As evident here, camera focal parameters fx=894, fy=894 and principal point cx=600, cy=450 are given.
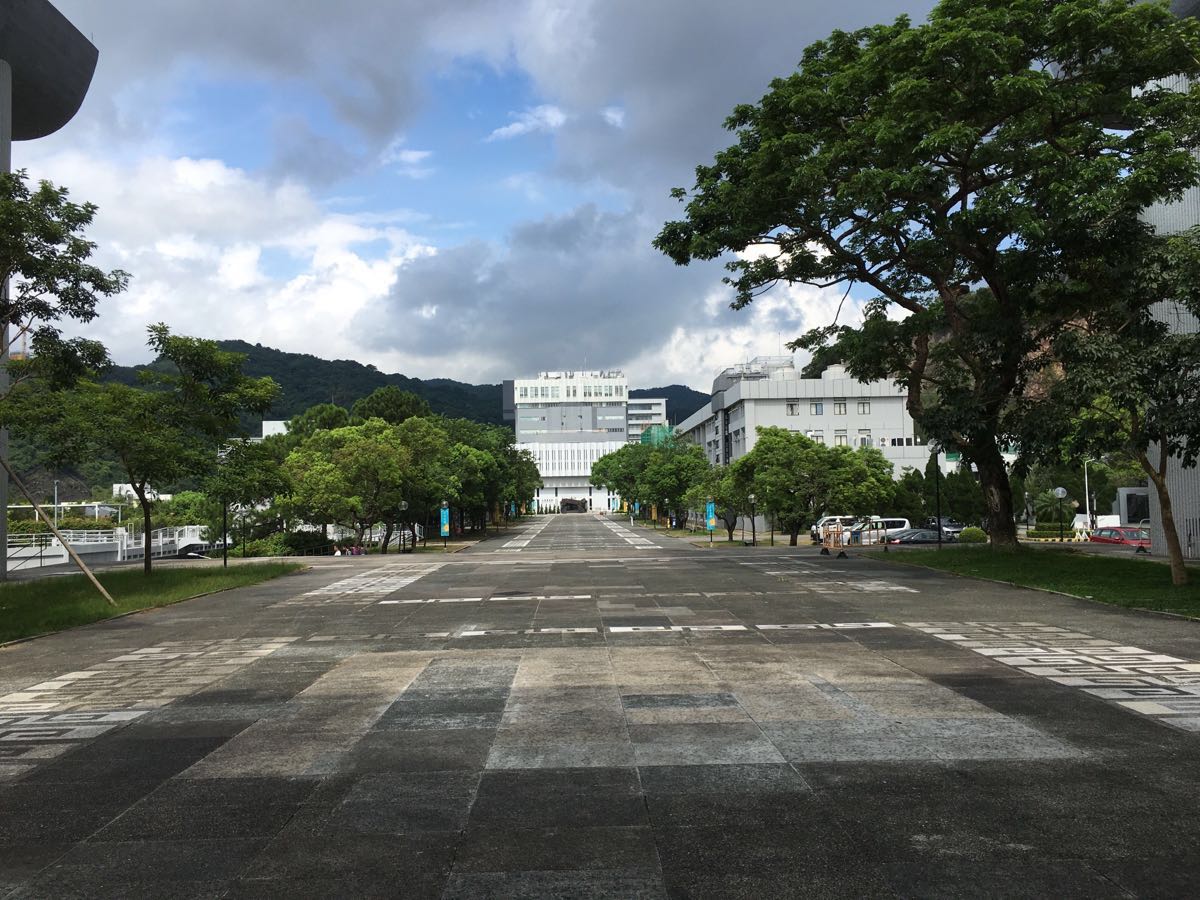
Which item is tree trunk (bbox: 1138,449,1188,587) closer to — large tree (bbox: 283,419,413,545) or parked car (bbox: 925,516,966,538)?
large tree (bbox: 283,419,413,545)

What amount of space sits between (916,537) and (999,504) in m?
24.6

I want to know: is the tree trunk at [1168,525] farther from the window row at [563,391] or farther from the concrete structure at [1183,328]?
the window row at [563,391]

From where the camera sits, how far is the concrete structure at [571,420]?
18588cm

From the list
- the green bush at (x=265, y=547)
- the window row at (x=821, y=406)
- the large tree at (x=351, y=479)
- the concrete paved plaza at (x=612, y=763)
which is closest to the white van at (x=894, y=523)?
the large tree at (x=351, y=479)

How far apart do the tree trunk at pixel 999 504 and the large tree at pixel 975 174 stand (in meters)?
0.09

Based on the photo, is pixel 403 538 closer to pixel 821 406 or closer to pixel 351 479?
pixel 351 479

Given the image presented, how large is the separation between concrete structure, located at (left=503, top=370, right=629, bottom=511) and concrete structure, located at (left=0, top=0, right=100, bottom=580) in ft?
490

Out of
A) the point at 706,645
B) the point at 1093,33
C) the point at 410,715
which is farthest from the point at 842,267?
the point at 410,715

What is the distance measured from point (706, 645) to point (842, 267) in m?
16.7

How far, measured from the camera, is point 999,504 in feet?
92.2

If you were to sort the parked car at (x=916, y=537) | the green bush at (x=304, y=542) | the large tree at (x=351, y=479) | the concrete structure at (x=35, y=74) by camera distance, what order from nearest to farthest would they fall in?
the concrete structure at (x=35, y=74) → the large tree at (x=351, y=479) → the parked car at (x=916, y=537) → the green bush at (x=304, y=542)

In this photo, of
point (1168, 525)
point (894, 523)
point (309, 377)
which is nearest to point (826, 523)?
point (894, 523)

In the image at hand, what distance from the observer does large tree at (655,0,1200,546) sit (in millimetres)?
19844

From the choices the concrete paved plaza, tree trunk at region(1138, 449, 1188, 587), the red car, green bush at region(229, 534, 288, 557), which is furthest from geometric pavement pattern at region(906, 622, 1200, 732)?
green bush at region(229, 534, 288, 557)
